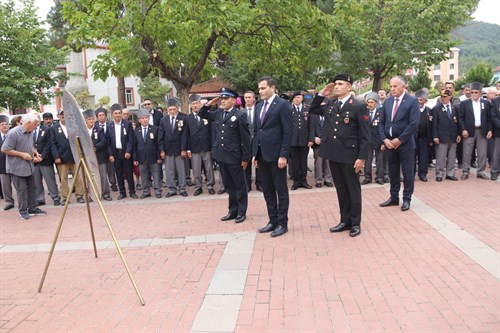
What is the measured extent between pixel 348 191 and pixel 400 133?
5.84ft

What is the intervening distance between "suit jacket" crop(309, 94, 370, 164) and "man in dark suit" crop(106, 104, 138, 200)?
529 centimetres

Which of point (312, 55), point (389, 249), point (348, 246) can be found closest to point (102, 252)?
point (348, 246)

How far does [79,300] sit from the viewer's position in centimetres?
447

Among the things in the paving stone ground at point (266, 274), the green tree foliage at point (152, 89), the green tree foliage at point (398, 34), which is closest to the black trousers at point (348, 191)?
the paving stone ground at point (266, 274)

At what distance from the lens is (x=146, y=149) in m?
9.80

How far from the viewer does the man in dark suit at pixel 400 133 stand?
23.5 feet

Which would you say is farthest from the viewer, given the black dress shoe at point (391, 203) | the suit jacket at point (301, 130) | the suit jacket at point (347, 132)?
the suit jacket at point (301, 130)

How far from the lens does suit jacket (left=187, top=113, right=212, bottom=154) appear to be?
32.3ft

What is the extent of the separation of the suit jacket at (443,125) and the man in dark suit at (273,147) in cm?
514

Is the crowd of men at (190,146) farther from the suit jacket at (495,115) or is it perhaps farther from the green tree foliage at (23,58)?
the green tree foliage at (23,58)

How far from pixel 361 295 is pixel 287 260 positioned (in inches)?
48.2

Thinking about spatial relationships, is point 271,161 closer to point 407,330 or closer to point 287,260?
point 287,260

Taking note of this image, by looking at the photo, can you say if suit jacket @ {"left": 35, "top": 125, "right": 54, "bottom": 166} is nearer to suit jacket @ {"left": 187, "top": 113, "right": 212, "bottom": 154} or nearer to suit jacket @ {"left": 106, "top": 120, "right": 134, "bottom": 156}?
suit jacket @ {"left": 106, "top": 120, "right": 134, "bottom": 156}

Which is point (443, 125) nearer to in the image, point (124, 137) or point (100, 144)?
point (124, 137)
